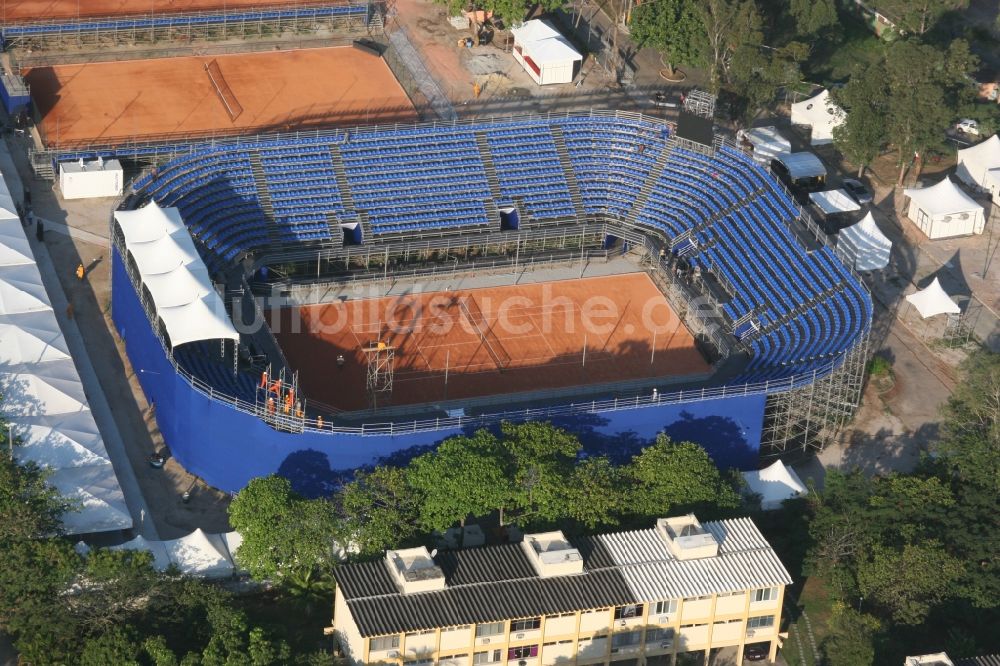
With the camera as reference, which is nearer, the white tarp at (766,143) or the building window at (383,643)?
the building window at (383,643)

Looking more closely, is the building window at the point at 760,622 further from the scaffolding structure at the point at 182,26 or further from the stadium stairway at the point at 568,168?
the scaffolding structure at the point at 182,26

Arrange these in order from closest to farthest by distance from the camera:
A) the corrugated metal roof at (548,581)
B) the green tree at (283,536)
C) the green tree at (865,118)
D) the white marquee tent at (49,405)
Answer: the corrugated metal roof at (548,581) → the green tree at (283,536) → the white marquee tent at (49,405) → the green tree at (865,118)

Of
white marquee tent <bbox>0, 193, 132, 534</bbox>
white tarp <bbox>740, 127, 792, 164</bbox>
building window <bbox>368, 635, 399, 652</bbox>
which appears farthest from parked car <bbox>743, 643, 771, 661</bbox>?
white tarp <bbox>740, 127, 792, 164</bbox>

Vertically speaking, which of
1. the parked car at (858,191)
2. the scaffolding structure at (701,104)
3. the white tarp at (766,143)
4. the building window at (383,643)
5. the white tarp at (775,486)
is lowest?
the white tarp at (775,486)

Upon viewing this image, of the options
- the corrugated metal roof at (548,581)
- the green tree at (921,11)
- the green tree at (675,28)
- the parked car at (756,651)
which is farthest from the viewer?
the green tree at (921,11)

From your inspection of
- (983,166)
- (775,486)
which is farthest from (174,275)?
(983,166)

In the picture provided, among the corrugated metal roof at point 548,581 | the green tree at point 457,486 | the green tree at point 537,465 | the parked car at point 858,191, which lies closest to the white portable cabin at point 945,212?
the parked car at point 858,191

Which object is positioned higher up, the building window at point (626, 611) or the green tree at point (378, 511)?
the green tree at point (378, 511)

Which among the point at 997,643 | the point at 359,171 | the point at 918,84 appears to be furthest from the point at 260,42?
the point at 997,643
